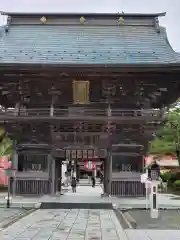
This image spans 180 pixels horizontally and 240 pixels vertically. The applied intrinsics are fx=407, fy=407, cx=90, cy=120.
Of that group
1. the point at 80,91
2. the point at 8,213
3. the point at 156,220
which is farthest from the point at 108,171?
the point at 156,220

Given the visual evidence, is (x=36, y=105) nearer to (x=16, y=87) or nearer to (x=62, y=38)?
(x=16, y=87)

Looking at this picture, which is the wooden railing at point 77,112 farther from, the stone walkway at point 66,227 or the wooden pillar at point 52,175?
the stone walkway at point 66,227

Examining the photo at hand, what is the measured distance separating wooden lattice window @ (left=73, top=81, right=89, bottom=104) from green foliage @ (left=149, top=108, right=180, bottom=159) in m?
19.1

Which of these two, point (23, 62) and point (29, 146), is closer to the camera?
point (23, 62)

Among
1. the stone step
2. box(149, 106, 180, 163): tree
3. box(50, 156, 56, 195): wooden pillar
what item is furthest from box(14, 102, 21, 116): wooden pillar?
box(149, 106, 180, 163): tree

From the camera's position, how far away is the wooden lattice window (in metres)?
26.5

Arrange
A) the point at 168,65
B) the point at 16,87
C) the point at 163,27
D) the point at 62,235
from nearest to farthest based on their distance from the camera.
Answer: the point at 62,235, the point at 168,65, the point at 16,87, the point at 163,27

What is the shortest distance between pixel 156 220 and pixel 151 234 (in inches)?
190

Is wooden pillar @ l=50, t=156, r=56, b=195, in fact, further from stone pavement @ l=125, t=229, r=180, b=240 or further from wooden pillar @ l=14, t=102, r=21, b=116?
stone pavement @ l=125, t=229, r=180, b=240

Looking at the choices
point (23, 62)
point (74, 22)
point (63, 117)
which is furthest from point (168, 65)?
point (74, 22)

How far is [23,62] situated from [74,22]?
8857 millimetres

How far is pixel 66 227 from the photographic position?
696 inches

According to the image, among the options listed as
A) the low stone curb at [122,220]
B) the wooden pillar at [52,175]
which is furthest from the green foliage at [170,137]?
the low stone curb at [122,220]

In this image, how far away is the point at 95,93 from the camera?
27.9 m
